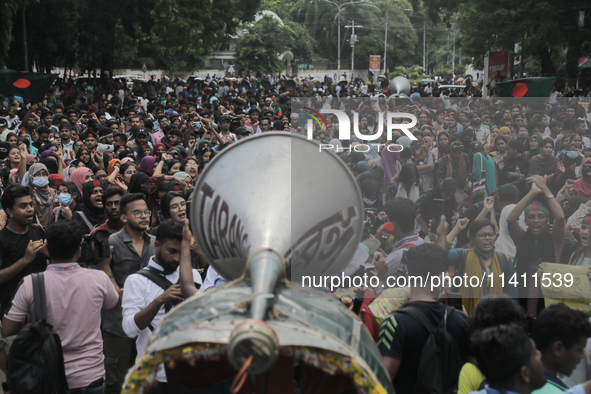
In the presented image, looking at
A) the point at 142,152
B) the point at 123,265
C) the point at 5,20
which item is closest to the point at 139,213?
the point at 123,265

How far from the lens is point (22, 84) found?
10.5 m

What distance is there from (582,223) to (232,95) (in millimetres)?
17399

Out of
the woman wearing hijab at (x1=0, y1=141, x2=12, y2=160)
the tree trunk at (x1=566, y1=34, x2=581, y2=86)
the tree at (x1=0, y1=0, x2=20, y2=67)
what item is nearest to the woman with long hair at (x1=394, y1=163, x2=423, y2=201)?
the woman wearing hijab at (x1=0, y1=141, x2=12, y2=160)

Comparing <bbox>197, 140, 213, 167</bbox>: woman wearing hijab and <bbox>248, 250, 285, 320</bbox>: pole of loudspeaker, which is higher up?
<bbox>248, 250, 285, 320</bbox>: pole of loudspeaker

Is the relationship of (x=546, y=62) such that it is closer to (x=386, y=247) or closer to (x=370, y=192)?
(x=370, y=192)

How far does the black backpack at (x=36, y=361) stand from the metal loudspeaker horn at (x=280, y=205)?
1175mm

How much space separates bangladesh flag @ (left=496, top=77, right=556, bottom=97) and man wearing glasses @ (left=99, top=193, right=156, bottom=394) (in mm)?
8104

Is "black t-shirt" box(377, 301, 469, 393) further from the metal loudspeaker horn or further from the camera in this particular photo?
the camera

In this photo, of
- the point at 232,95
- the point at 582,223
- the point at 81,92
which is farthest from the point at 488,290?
the point at 81,92

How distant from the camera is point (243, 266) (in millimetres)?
2139

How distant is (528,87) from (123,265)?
27.9ft

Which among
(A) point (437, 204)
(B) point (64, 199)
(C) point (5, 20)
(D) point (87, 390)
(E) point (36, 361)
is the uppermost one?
(C) point (5, 20)

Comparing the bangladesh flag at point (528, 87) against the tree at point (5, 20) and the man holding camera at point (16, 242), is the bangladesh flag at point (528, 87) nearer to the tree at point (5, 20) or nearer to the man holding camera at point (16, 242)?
the man holding camera at point (16, 242)

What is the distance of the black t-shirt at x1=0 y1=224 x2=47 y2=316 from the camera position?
391cm
